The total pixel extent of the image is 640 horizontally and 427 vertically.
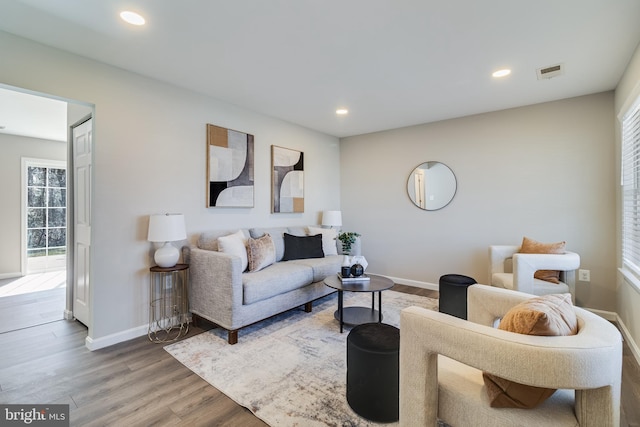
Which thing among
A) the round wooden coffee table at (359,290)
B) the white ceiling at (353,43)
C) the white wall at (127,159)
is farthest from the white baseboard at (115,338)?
the white ceiling at (353,43)

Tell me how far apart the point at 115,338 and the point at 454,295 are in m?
3.29

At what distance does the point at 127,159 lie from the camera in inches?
105

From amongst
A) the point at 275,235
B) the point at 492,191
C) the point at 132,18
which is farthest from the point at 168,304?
the point at 492,191

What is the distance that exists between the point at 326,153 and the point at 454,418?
173 inches

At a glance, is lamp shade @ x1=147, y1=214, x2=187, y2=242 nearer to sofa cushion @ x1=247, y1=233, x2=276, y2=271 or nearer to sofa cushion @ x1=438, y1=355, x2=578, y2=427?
sofa cushion @ x1=247, y1=233, x2=276, y2=271

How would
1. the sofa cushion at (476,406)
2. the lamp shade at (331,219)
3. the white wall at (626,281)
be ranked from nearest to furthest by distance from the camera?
the sofa cushion at (476,406)
the white wall at (626,281)
the lamp shade at (331,219)

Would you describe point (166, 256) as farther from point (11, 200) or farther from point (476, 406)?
point (11, 200)

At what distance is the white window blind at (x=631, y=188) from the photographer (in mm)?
2447

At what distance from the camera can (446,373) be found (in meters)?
1.26

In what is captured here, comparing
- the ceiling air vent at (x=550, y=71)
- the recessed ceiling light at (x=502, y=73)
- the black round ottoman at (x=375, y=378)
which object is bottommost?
the black round ottoman at (x=375, y=378)

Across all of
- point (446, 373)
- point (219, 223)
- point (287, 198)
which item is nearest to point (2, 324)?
point (219, 223)

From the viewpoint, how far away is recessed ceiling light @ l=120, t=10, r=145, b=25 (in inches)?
74.4

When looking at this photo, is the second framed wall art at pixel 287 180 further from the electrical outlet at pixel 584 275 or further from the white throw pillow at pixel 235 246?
the electrical outlet at pixel 584 275

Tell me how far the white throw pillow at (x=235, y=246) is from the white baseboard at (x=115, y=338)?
106 cm
